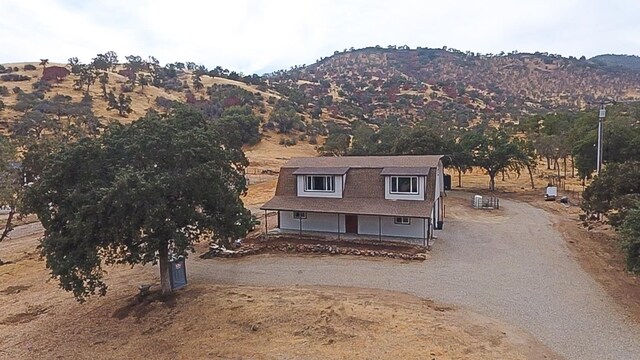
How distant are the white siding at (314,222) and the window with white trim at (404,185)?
11.9 ft

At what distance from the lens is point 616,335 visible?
46.0 ft

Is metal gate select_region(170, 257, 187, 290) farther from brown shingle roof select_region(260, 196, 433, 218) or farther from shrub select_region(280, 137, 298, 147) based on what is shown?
shrub select_region(280, 137, 298, 147)

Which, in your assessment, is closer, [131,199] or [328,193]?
[131,199]

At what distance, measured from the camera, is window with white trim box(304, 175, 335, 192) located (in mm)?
27656

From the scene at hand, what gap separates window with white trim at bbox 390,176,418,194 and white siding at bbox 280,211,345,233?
11.9 feet

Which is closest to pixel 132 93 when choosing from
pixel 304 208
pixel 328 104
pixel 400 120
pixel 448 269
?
pixel 328 104

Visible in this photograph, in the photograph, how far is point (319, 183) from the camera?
28.0 metres

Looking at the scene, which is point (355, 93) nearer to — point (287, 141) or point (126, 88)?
point (287, 141)

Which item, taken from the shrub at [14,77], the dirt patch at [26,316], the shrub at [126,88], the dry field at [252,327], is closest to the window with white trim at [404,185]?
the dry field at [252,327]

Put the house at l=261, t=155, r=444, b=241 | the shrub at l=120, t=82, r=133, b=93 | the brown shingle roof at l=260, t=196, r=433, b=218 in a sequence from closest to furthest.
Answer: the brown shingle roof at l=260, t=196, r=433, b=218
the house at l=261, t=155, r=444, b=241
the shrub at l=120, t=82, r=133, b=93

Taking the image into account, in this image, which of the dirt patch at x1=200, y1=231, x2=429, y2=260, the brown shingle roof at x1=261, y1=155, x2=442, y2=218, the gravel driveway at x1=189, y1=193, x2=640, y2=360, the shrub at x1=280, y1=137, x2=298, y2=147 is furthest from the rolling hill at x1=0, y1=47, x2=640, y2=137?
the gravel driveway at x1=189, y1=193, x2=640, y2=360

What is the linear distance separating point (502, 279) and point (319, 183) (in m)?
12.3

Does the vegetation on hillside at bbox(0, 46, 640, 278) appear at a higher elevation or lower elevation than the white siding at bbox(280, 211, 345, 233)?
higher

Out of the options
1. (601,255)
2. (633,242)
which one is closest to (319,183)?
(601,255)
